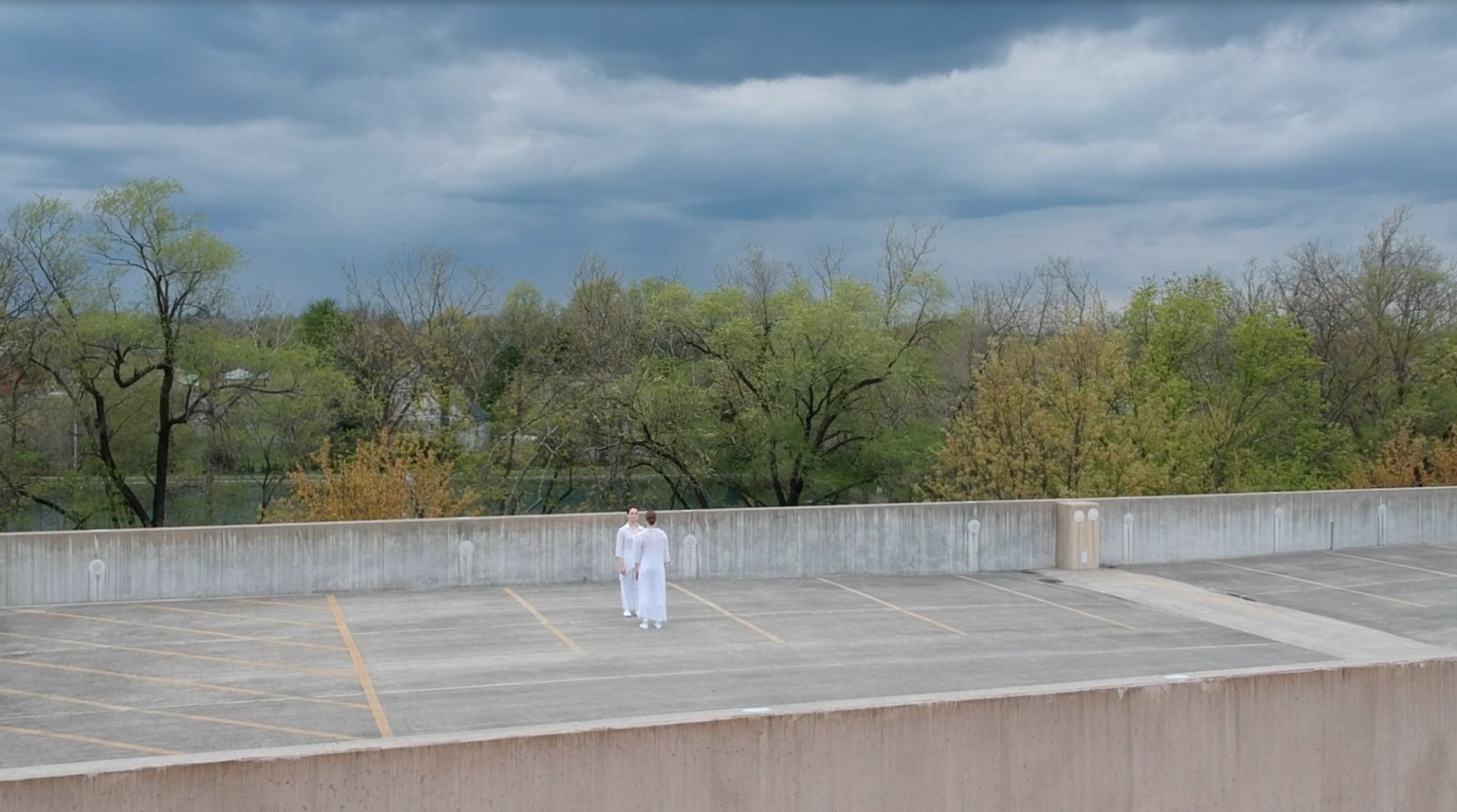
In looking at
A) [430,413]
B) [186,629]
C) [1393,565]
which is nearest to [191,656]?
[186,629]

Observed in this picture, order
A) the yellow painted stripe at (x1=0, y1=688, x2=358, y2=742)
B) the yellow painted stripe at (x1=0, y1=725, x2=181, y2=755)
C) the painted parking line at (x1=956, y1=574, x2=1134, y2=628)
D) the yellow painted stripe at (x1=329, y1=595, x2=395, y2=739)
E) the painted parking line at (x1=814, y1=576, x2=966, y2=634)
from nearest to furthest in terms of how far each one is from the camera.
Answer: the yellow painted stripe at (x1=0, y1=725, x2=181, y2=755)
the yellow painted stripe at (x1=0, y1=688, x2=358, y2=742)
the yellow painted stripe at (x1=329, y1=595, x2=395, y2=739)
the painted parking line at (x1=814, y1=576, x2=966, y2=634)
the painted parking line at (x1=956, y1=574, x2=1134, y2=628)

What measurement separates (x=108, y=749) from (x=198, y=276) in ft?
106

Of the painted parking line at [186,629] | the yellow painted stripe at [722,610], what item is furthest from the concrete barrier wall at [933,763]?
the painted parking line at [186,629]

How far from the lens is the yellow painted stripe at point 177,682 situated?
12.6m

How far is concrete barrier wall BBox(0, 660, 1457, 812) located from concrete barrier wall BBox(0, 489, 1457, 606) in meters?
12.5

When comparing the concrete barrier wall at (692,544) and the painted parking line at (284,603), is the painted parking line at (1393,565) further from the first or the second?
the painted parking line at (284,603)

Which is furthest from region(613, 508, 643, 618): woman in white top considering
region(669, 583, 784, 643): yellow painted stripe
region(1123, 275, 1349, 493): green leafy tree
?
region(1123, 275, 1349, 493): green leafy tree

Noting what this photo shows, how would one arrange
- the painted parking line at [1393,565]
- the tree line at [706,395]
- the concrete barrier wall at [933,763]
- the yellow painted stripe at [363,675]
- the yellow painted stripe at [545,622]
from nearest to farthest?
1. the concrete barrier wall at [933,763]
2. the yellow painted stripe at [363,675]
3. the yellow painted stripe at [545,622]
4. the painted parking line at [1393,565]
5. the tree line at [706,395]

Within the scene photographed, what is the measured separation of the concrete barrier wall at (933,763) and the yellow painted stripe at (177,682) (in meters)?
6.88

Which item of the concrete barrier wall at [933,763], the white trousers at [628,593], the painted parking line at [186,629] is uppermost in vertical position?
the concrete barrier wall at [933,763]

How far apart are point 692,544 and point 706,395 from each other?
23.6 m

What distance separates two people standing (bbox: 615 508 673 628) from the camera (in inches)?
632

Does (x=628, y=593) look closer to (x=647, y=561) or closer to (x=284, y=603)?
(x=647, y=561)

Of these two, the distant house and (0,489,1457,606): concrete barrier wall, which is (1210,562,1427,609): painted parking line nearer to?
(0,489,1457,606): concrete barrier wall
